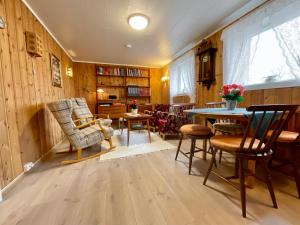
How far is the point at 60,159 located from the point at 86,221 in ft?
5.14

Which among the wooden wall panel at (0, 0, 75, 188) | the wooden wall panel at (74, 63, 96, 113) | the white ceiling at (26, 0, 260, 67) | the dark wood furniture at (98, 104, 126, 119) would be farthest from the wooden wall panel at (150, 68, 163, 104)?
the wooden wall panel at (0, 0, 75, 188)

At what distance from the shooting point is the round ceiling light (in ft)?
7.75

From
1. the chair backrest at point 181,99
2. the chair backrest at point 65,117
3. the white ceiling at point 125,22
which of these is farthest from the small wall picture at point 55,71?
the chair backrest at point 181,99

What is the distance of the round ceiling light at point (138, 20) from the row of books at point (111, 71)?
2.91 meters

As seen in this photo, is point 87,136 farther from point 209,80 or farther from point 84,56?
point 84,56

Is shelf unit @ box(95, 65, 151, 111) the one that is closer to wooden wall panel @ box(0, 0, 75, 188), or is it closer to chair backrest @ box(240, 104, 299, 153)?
wooden wall panel @ box(0, 0, 75, 188)

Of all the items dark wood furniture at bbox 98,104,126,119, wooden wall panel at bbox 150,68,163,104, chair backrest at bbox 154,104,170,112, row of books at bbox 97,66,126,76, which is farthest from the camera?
wooden wall panel at bbox 150,68,163,104

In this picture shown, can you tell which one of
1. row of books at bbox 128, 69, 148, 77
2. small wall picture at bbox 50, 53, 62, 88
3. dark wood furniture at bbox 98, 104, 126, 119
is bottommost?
dark wood furniture at bbox 98, 104, 126, 119

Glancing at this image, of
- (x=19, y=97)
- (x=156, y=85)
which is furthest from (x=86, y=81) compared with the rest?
(x=19, y=97)

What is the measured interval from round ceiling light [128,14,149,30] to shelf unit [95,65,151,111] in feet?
9.67

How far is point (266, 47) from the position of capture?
205 centimetres

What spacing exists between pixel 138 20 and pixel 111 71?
318cm

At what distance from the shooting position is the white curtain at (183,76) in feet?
12.7

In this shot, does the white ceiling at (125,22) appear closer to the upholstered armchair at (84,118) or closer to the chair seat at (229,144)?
the upholstered armchair at (84,118)
